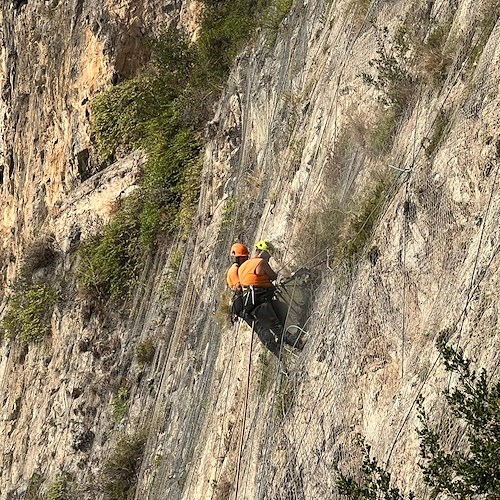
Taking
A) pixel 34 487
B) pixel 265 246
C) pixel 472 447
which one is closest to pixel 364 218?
pixel 265 246

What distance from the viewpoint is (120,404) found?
15.9 m

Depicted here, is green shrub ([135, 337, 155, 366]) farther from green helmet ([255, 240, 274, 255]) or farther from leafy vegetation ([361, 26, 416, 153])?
leafy vegetation ([361, 26, 416, 153])

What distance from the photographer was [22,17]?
73.7 ft

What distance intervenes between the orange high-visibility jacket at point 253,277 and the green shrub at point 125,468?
182 inches

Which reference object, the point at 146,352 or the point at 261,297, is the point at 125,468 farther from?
the point at 261,297

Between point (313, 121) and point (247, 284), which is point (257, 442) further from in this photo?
point (313, 121)

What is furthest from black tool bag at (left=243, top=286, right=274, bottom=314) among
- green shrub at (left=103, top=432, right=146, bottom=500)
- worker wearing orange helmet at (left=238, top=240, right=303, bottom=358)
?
green shrub at (left=103, top=432, right=146, bottom=500)

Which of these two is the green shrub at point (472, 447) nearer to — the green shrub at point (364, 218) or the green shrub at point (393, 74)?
the green shrub at point (364, 218)

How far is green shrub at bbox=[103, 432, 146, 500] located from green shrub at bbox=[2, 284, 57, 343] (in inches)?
193

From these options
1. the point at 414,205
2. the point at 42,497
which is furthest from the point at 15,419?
the point at 414,205

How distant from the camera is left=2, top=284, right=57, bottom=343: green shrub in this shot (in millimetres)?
18953

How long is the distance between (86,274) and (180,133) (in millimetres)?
3229

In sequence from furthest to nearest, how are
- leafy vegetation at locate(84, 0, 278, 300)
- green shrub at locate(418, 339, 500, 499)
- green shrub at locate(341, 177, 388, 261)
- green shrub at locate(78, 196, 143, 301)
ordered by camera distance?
green shrub at locate(78, 196, 143, 301) → leafy vegetation at locate(84, 0, 278, 300) → green shrub at locate(341, 177, 388, 261) → green shrub at locate(418, 339, 500, 499)

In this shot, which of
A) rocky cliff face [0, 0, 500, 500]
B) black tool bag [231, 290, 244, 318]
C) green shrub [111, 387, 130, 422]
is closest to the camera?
rocky cliff face [0, 0, 500, 500]
